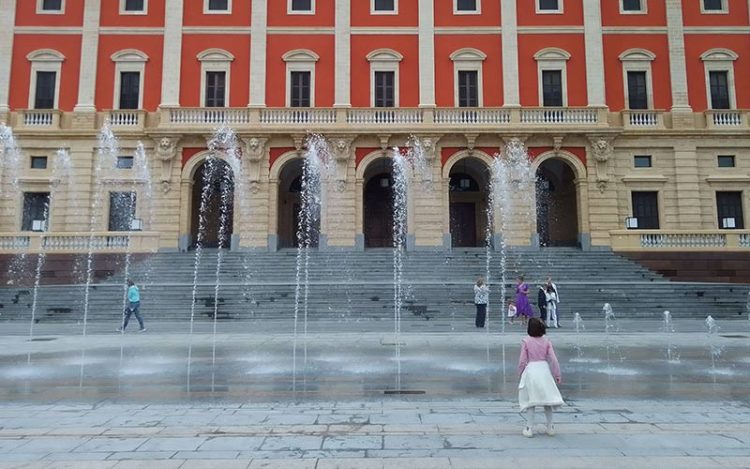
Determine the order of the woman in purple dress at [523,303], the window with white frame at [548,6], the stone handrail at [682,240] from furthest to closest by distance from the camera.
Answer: the window with white frame at [548,6]
the stone handrail at [682,240]
the woman in purple dress at [523,303]

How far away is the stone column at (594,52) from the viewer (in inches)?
1067

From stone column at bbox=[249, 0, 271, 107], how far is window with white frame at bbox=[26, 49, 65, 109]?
9968mm

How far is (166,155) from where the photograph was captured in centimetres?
2623

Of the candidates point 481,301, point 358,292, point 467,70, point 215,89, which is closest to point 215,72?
point 215,89

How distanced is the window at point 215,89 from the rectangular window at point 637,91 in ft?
69.8

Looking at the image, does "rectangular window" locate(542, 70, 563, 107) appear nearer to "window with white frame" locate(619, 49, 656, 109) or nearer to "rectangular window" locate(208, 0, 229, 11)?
"window with white frame" locate(619, 49, 656, 109)

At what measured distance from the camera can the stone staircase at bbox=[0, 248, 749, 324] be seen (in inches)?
713

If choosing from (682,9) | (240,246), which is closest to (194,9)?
(240,246)

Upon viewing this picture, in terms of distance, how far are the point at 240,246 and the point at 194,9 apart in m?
13.1

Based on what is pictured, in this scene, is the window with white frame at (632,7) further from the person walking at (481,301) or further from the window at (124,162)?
the window at (124,162)

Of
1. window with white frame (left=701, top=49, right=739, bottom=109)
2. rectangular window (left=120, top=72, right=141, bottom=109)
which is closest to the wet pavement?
rectangular window (left=120, top=72, right=141, bottom=109)

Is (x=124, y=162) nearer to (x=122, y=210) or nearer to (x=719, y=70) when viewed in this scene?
(x=122, y=210)

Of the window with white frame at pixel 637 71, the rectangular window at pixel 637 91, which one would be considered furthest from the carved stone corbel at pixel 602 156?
the window with white frame at pixel 637 71

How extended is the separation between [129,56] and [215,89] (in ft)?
15.9
